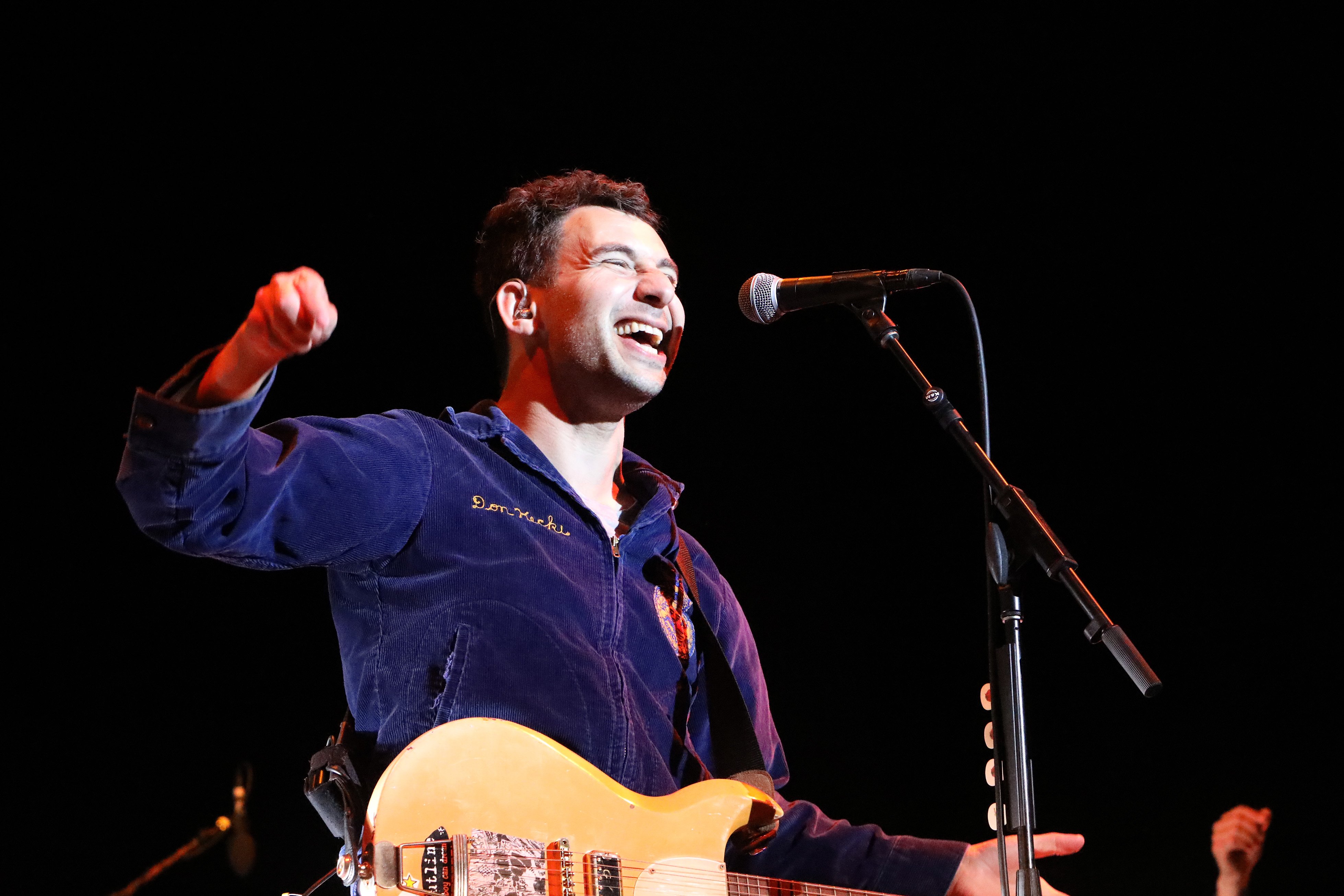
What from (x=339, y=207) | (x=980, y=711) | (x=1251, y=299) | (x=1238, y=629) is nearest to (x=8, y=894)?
(x=339, y=207)

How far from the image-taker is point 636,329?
2879 millimetres

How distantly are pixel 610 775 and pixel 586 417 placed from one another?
0.98 meters

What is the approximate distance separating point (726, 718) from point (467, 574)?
799 mm

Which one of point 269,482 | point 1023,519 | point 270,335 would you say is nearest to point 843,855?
point 1023,519

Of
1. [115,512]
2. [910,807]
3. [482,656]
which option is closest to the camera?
[482,656]

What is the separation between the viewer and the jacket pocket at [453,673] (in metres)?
2.11

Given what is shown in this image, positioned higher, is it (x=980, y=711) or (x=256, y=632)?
(x=256, y=632)

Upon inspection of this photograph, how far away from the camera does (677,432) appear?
5.16m

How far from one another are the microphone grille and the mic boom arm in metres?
0.20

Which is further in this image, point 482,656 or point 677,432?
point 677,432

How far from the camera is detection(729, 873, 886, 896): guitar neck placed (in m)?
2.23

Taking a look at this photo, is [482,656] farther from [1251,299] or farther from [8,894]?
[1251,299]

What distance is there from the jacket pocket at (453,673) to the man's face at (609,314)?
84cm

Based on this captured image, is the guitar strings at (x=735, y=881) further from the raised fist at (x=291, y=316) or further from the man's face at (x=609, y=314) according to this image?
the man's face at (x=609, y=314)
